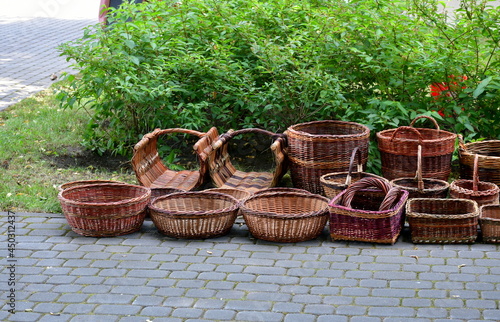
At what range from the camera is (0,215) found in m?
6.24

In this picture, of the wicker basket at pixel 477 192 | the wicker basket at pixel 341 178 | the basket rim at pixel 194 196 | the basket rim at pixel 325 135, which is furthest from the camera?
the basket rim at pixel 325 135

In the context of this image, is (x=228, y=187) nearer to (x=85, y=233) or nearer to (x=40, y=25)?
(x=85, y=233)

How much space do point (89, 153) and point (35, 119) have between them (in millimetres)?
1748

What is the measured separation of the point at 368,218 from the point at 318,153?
3.93ft

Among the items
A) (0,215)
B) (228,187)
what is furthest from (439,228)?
(0,215)

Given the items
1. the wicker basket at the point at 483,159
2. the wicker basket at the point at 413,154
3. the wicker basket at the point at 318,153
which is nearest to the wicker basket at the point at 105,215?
the wicker basket at the point at 318,153

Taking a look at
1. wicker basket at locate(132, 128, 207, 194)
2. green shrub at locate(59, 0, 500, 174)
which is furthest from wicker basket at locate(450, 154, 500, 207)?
wicker basket at locate(132, 128, 207, 194)

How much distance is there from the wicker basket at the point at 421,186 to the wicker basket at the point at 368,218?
0.30m

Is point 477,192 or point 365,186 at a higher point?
point 365,186

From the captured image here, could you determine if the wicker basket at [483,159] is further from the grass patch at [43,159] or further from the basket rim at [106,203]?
the grass patch at [43,159]

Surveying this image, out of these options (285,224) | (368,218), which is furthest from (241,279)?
(368,218)

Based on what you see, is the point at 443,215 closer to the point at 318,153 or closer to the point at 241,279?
the point at 318,153

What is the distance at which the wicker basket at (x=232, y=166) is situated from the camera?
668 cm

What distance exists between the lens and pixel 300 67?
7535mm
